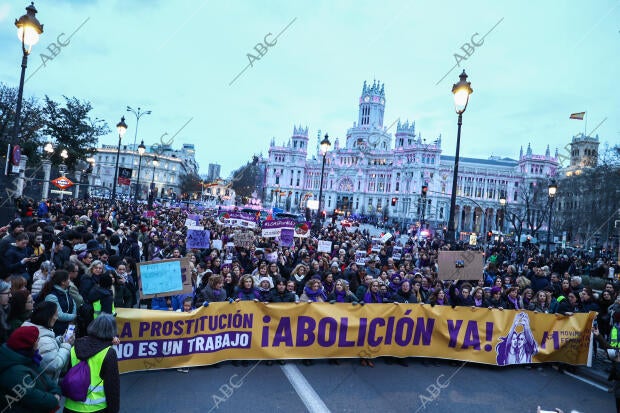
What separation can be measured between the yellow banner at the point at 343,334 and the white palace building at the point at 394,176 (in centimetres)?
7773

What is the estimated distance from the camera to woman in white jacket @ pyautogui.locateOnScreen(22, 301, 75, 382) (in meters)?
3.58

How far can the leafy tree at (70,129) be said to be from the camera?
39.7 meters

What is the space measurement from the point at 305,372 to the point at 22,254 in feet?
18.5

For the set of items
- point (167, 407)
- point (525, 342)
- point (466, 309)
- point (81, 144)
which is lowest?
point (167, 407)

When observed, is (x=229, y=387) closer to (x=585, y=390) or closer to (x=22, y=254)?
(x=22, y=254)

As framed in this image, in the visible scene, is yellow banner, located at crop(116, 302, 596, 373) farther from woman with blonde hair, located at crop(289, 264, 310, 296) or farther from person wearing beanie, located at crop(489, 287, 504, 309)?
woman with blonde hair, located at crop(289, 264, 310, 296)

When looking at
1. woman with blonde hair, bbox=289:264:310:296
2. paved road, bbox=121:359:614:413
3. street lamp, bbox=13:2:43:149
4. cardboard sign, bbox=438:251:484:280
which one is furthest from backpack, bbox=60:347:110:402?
cardboard sign, bbox=438:251:484:280

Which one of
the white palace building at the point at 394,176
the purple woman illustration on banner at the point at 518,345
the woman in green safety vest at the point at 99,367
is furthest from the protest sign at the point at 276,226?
the white palace building at the point at 394,176

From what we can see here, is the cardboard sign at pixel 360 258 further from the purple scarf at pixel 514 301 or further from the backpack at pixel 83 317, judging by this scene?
the backpack at pixel 83 317

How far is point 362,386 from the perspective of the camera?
6.80 meters

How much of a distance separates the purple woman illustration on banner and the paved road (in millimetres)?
258

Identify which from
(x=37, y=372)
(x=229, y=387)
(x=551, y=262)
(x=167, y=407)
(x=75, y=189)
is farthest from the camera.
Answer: (x=75, y=189)

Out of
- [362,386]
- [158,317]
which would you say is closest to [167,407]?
[158,317]

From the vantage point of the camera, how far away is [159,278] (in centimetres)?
762
